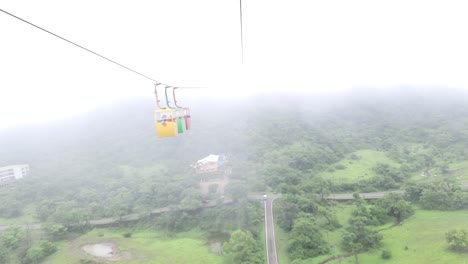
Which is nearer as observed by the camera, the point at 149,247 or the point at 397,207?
the point at 149,247

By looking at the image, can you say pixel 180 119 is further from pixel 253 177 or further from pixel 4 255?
pixel 253 177

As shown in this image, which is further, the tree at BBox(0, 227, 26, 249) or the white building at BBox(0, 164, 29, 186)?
the white building at BBox(0, 164, 29, 186)

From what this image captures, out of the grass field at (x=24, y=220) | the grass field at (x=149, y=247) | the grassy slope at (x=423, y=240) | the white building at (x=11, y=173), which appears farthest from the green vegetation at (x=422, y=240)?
the white building at (x=11, y=173)

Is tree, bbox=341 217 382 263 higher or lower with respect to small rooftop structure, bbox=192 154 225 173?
lower

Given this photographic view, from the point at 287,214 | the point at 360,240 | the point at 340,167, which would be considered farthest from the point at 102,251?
the point at 340,167

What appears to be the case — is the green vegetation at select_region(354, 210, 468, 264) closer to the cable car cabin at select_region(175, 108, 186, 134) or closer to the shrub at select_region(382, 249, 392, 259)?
the shrub at select_region(382, 249, 392, 259)

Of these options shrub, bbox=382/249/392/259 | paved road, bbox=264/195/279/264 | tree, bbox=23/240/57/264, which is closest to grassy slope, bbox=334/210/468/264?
shrub, bbox=382/249/392/259

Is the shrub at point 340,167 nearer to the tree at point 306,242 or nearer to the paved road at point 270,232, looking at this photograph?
the paved road at point 270,232
